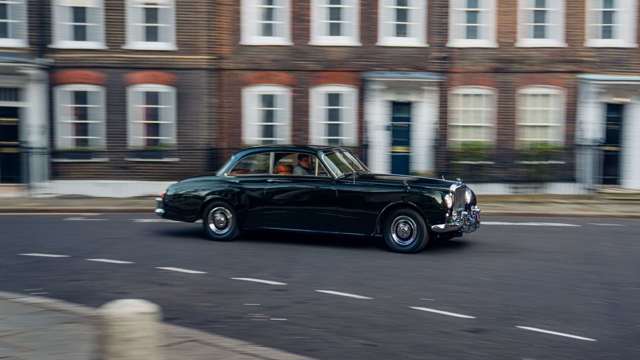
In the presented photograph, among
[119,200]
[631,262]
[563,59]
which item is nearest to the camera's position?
[631,262]

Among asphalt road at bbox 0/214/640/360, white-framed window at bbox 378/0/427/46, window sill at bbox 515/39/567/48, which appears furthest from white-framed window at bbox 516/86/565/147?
asphalt road at bbox 0/214/640/360

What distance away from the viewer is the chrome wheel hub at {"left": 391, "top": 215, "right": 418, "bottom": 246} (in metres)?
11.5

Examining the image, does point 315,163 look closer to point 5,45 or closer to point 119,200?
point 119,200

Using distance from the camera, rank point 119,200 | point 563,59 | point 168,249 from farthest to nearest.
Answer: point 563,59 < point 119,200 < point 168,249

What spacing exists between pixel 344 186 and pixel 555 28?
43.2ft

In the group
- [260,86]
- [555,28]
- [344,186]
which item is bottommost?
[344,186]

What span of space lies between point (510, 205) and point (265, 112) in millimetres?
7531

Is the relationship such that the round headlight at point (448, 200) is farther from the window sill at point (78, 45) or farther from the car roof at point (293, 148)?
the window sill at point (78, 45)

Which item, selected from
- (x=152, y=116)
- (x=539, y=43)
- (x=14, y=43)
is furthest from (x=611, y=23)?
(x=14, y=43)

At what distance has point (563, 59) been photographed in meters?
22.3

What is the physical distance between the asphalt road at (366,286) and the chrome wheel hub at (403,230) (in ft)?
0.94

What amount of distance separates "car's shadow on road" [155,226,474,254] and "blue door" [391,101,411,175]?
9577 millimetres

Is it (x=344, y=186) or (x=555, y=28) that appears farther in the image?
(x=555, y=28)

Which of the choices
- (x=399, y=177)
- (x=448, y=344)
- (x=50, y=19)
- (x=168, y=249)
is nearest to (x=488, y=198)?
(x=399, y=177)
